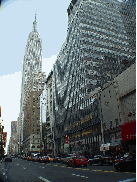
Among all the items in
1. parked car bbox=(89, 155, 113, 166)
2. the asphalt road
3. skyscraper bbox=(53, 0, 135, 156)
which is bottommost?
parked car bbox=(89, 155, 113, 166)

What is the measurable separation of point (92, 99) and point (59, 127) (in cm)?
3397

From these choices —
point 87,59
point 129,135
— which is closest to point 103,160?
point 129,135

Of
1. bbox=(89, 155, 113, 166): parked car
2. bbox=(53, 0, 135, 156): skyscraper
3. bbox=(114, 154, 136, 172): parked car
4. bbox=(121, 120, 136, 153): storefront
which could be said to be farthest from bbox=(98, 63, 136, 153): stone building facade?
bbox=(114, 154, 136, 172): parked car

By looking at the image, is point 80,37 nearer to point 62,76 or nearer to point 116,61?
point 116,61

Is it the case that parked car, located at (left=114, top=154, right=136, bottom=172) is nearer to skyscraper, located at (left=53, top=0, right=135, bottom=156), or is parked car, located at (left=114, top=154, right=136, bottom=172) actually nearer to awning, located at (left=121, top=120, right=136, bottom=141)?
awning, located at (left=121, top=120, right=136, bottom=141)

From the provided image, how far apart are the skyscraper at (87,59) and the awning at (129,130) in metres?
15.4

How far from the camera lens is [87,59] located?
217ft

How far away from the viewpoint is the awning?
116 feet

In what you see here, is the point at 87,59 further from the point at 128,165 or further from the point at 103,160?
the point at 128,165

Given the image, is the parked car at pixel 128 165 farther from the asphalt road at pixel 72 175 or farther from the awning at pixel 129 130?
the awning at pixel 129 130

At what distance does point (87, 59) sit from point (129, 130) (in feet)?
115

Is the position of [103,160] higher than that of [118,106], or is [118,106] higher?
[118,106]

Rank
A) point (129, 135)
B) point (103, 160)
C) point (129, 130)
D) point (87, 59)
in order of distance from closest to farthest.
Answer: point (103, 160) < point (129, 135) < point (129, 130) < point (87, 59)

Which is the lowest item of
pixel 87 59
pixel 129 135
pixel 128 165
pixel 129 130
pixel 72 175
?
pixel 72 175
